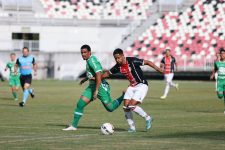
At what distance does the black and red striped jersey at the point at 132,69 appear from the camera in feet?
57.3

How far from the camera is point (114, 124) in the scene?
19.8m

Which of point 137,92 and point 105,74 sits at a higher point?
point 105,74

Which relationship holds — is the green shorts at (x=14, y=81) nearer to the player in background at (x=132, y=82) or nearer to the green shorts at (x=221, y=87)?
the green shorts at (x=221, y=87)

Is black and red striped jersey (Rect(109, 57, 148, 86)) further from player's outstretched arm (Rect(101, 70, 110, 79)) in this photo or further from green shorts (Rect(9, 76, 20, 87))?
green shorts (Rect(9, 76, 20, 87))

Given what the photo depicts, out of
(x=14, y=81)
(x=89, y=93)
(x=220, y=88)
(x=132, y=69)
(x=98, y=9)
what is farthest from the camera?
(x=98, y=9)

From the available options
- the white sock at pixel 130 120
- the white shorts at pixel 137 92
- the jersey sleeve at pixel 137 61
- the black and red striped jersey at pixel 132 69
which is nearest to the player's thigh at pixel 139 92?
the white shorts at pixel 137 92

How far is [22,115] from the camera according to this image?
2302 centimetres

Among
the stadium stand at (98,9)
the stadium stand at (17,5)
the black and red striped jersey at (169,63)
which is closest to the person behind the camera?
the black and red striped jersey at (169,63)

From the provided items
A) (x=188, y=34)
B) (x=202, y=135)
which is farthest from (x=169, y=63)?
(x=188, y=34)

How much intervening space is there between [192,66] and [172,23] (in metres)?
6.17

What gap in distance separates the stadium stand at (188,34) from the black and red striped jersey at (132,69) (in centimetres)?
4117

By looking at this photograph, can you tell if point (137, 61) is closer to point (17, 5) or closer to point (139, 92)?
point (139, 92)

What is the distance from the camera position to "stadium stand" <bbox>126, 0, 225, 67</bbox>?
6022cm

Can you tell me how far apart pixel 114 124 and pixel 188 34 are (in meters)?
42.7
